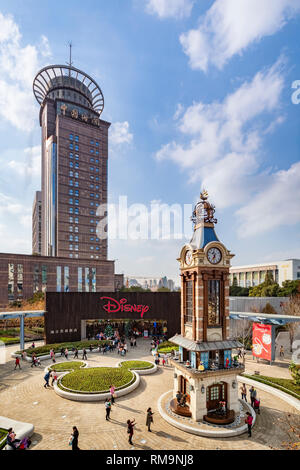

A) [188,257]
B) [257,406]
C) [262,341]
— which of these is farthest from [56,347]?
[262,341]

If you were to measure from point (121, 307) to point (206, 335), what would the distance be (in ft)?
87.5

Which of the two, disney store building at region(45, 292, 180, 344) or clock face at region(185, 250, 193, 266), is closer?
clock face at region(185, 250, 193, 266)

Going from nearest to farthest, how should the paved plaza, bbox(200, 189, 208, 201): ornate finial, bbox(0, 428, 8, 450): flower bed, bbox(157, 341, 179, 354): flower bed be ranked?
bbox(0, 428, 8, 450): flower bed < the paved plaza < bbox(200, 189, 208, 201): ornate finial < bbox(157, 341, 179, 354): flower bed

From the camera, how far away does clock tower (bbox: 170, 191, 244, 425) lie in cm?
1877

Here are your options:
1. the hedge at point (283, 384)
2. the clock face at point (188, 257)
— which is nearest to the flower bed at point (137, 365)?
the hedge at point (283, 384)

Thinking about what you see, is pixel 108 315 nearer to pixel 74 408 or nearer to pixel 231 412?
pixel 74 408

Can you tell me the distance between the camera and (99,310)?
4409cm

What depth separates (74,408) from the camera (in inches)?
805

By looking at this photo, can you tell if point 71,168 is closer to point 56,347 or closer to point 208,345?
point 56,347

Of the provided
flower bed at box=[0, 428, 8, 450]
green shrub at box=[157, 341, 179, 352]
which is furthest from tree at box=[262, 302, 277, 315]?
flower bed at box=[0, 428, 8, 450]

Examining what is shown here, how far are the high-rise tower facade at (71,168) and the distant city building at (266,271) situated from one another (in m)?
57.6

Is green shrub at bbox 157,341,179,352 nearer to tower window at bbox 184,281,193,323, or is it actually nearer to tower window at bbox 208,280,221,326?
tower window at bbox 184,281,193,323

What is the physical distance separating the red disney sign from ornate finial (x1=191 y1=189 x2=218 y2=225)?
86.4 ft

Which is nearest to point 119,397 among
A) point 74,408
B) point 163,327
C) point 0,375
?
point 74,408
